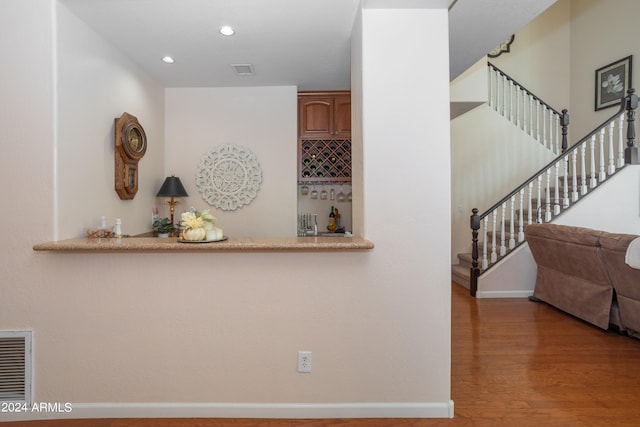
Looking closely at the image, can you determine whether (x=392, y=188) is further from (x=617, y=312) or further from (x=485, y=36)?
(x=617, y=312)

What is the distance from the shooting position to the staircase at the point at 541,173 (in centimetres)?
469

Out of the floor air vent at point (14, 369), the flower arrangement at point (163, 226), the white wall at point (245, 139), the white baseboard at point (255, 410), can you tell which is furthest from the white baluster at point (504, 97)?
the floor air vent at point (14, 369)

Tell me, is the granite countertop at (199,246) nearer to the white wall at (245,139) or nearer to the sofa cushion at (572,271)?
the white wall at (245,139)

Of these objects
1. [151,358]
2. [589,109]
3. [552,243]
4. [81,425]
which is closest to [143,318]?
[151,358]

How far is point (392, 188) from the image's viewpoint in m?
2.14

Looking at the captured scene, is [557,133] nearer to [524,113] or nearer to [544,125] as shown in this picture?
[544,125]

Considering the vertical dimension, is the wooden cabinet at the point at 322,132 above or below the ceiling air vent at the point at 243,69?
below

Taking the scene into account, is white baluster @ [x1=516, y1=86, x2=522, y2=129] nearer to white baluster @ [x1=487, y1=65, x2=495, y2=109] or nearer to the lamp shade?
white baluster @ [x1=487, y1=65, x2=495, y2=109]

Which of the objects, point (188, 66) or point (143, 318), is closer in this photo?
point (143, 318)

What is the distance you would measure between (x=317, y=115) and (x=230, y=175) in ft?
4.01

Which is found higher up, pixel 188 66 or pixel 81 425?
pixel 188 66

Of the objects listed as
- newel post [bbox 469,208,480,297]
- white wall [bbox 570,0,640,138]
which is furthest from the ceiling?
white wall [bbox 570,0,640,138]

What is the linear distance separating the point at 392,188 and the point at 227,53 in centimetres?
195

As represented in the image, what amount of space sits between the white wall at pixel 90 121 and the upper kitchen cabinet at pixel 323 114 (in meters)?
1.66
